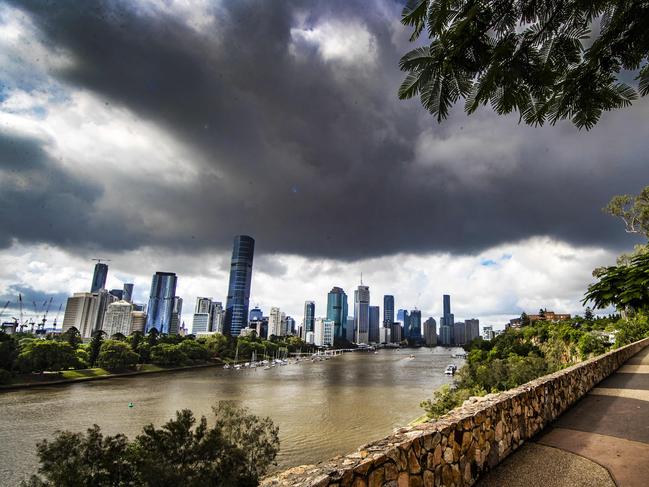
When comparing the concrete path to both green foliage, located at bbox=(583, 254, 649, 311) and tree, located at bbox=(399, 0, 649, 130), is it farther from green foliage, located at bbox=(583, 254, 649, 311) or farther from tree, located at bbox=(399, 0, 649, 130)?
tree, located at bbox=(399, 0, 649, 130)

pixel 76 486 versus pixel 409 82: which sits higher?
pixel 409 82

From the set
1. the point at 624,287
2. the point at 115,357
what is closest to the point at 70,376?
the point at 115,357

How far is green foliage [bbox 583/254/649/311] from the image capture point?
4340 millimetres

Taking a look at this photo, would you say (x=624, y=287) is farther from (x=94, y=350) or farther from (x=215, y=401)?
(x=94, y=350)

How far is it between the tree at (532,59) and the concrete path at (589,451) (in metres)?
5.00

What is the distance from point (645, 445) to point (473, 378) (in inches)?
1219

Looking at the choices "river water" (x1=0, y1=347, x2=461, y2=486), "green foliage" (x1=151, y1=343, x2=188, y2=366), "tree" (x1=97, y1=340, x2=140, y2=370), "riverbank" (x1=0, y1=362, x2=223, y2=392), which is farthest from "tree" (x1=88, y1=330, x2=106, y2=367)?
"green foliage" (x1=151, y1=343, x2=188, y2=366)

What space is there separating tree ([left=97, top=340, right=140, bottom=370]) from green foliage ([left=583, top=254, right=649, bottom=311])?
86.7 meters

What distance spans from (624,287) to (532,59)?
3.28m

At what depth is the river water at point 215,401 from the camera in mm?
28031

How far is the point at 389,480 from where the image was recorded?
369 centimetres

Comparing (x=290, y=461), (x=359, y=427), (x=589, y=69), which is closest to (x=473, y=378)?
(x=359, y=427)

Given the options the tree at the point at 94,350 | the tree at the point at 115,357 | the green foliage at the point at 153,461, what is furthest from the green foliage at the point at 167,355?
the green foliage at the point at 153,461

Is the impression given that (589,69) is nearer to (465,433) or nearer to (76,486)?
(465,433)
